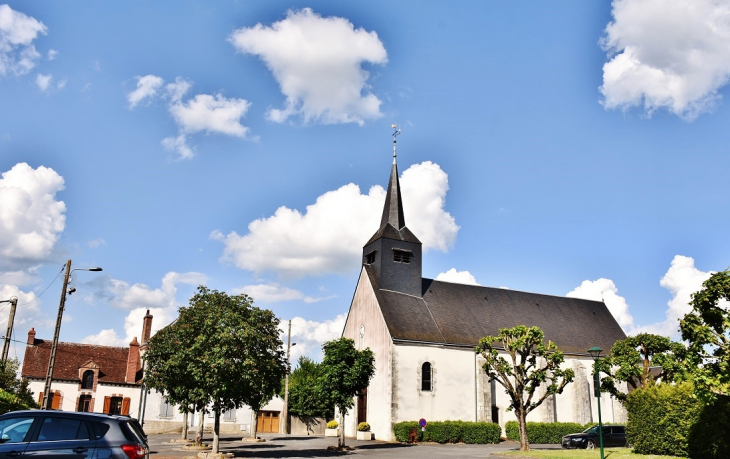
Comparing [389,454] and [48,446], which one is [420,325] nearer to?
[389,454]

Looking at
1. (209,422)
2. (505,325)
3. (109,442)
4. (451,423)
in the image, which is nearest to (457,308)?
(505,325)

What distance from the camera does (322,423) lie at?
48.1m

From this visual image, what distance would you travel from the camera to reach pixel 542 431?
37469 millimetres

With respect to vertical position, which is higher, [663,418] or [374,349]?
[374,349]

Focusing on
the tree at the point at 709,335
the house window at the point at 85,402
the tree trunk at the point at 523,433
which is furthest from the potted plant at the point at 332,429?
the tree at the point at 709,335

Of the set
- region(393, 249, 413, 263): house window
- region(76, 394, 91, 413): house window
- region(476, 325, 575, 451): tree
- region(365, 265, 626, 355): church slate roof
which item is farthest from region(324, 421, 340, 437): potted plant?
region(76, 394, 91, 413): house window

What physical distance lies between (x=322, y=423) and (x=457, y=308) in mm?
16293

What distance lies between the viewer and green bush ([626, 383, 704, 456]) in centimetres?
1944

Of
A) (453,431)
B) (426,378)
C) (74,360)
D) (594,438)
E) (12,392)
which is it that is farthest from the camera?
(74,360)

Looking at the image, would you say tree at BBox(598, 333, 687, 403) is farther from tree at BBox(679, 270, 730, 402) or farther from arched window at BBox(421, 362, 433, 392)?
tree at BBox(679, 270, 730, 402)

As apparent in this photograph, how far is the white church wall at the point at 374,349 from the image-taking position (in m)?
35.5

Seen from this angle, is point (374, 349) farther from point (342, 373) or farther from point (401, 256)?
point (342, 373)

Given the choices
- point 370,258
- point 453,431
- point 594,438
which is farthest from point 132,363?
point 594,438

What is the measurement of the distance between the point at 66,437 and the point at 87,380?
131 feet
